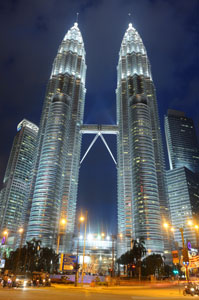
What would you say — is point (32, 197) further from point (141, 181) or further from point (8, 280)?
point (8, 280)

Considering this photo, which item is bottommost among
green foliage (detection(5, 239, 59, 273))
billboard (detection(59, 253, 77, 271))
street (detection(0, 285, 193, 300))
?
street (detection(0, 285, 193, 300))

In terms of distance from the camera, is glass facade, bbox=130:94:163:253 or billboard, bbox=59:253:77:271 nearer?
billboard, bbox=59:253:77:271

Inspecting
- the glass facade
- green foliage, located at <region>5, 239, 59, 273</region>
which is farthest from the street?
the glass facade

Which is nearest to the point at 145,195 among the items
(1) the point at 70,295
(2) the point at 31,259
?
(2) the point at 31,259

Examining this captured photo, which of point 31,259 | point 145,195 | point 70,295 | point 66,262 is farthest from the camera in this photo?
point 145,195

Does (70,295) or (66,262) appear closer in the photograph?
(70,295)

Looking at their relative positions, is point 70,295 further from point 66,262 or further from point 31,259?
point 31,259

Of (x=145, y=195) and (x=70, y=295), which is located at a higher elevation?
(x=145, y=195)

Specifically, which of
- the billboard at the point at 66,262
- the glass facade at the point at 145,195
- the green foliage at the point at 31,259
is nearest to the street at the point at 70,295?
the billboard at the point at 66,262

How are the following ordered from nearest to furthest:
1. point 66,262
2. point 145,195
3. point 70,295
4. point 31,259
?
point 70,295
point 66,262
point 31,259
point 145,195

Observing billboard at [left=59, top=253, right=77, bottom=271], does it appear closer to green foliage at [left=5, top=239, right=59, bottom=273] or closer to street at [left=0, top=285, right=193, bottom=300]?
street at [left=0, top=285, right=193, bottom=300]

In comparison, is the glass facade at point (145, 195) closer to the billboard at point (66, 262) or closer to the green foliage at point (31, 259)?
the green foliage at point (31, 259)

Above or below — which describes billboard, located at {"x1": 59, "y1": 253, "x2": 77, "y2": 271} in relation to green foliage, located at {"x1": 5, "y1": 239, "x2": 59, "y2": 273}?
below

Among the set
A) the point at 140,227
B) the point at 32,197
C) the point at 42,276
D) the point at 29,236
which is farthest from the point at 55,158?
the point at 42,276
